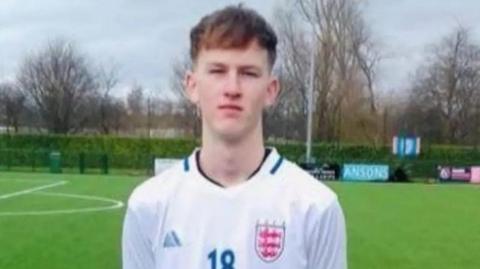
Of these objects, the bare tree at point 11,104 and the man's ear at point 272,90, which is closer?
the man's ear at point 272,90

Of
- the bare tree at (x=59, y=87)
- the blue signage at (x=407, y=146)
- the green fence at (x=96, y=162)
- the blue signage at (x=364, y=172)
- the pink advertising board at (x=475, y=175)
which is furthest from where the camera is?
the bare tree at (x=59, y=87)

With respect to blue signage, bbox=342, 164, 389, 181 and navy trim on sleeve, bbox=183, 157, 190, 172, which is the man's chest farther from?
blue signage, bbox=342, 164, 389, 181

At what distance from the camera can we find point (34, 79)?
73.1 metres

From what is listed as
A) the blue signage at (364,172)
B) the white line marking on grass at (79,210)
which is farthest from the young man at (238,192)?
the blue signage at (364,172)

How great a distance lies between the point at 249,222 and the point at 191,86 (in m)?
0.46

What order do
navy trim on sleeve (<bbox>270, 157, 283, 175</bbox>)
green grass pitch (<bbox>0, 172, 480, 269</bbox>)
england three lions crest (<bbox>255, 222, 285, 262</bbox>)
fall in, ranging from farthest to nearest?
green grass pitch (<bbox>0, 172, 480, 269</bbox>)
navy trim on sleeve (<bbox>270, 157, 283, 175</bbox>)
england three lions crest (<bbox>255, 222, 285, 262</bbox>)

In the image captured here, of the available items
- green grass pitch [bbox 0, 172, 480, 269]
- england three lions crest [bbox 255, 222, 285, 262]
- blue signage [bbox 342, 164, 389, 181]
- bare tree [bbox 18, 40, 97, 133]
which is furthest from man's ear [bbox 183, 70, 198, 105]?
bare tree [bbox 18, 40, 97, 133]

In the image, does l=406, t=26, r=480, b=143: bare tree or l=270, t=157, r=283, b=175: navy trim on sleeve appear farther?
l=406, t=26, r=480, b=143: bare tree

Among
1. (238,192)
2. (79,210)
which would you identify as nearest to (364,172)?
(79,210)

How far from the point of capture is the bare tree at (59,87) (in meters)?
69.1

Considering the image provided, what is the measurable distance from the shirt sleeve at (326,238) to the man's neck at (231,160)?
0.78 feet

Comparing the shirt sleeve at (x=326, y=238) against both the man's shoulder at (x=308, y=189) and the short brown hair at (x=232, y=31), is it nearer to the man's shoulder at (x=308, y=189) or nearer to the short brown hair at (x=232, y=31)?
the man's shoulder at (x=308, y=189)

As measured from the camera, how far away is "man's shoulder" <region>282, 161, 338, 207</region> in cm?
250

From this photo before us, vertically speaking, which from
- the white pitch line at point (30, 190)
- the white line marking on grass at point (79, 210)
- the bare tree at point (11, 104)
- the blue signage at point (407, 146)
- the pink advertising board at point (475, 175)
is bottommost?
the pink advertising board at point (475, 175)
